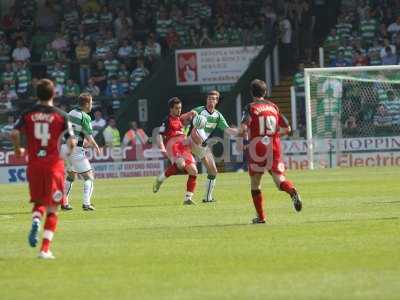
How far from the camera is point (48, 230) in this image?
14.1m

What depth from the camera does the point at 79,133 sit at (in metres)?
22.7

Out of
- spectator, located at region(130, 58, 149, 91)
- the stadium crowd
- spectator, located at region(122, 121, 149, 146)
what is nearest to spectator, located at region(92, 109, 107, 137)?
spectator, located at region(122, 121, 149, 146)

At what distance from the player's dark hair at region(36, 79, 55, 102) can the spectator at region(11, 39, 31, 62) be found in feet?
101

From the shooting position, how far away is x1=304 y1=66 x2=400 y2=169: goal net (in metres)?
36.8

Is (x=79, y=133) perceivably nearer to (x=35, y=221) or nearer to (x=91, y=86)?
(x=35, y=221)

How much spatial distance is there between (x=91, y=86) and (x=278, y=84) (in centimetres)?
659

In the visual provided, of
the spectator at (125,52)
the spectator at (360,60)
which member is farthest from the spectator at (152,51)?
the spectator at (360,60)

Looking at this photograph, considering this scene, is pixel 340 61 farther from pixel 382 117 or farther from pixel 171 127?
pixel 171 127

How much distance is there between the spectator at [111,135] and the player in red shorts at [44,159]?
25368 mm

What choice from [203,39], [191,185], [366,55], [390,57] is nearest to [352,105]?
[390,57]

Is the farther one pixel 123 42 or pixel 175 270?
pixel 123 42

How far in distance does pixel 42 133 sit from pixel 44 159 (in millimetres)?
308

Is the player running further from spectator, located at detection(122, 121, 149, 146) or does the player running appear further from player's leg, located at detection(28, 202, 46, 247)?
spectator, located at detection(122, 121, 149, 146)

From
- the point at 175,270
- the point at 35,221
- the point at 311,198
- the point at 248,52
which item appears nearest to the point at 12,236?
the point at 35,221
